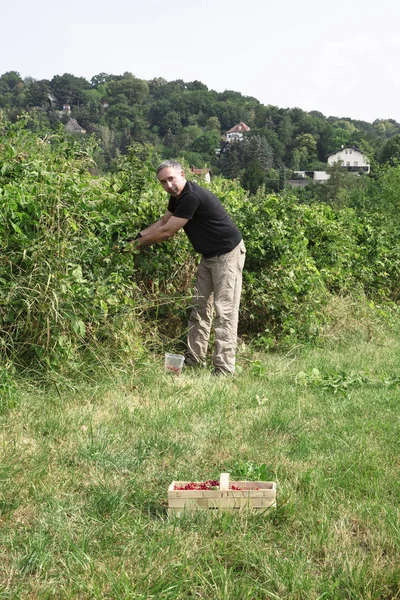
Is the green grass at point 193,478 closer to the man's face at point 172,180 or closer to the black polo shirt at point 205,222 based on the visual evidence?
the black polo shirt at point 205,222

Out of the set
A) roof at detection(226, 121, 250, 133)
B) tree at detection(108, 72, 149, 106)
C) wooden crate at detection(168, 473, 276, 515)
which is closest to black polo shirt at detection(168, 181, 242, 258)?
wooden crate at detection(168, 473, 276, 515)

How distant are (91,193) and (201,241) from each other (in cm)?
107

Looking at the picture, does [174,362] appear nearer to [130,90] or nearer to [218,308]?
[218,308]

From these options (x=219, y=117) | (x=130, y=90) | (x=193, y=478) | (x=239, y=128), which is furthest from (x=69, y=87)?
(x=193, y=478)

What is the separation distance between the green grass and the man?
804 millimetres

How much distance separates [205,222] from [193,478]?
2884 mm

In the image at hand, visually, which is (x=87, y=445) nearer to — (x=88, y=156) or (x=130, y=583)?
(x=130, y=583)

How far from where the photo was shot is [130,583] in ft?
8.07

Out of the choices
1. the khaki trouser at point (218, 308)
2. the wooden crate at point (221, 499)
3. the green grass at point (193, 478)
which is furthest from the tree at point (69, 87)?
the wooden crate at point (221, 499)

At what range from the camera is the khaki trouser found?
19.6 feet

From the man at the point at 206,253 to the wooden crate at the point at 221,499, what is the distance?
2.90 meters

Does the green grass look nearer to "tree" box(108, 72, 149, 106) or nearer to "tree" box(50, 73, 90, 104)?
"tree" box(108, 72, 149, 106)

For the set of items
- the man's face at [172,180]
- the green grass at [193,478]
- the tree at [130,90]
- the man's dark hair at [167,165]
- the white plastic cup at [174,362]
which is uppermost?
the tree at [130,90]

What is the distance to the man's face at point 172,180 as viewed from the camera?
217 inches
